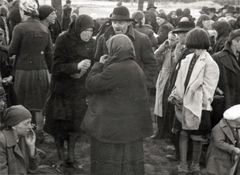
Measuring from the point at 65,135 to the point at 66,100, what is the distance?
463 millimetres

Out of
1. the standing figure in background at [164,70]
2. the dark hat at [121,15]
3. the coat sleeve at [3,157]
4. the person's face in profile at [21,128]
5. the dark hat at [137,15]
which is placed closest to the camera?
the coat sleeve at [3,157]

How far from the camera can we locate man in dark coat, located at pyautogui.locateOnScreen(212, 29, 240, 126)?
18.8 feet

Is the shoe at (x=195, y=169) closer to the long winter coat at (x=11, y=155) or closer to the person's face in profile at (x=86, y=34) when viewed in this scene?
the person's face in profile at (x=86, y=34)

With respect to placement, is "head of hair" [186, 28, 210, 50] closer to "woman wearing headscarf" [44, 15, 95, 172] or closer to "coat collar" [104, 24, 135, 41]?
"coat collar" [104, 24, 135, 41]

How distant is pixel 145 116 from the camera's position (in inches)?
171

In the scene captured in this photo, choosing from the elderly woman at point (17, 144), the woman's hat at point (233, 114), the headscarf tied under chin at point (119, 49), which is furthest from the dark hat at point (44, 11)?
the woman's hat at point (233, 114)

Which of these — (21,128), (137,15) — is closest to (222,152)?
(21,128)

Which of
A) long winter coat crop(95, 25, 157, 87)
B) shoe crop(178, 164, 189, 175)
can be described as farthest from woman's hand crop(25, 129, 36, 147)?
shoe crop(178, 164, 189, 175)

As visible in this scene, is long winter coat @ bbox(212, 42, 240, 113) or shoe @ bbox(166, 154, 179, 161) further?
shoe @ bbox(166, 154, 179, 161)

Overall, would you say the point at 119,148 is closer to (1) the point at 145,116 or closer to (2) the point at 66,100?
(1) the point at 145,116

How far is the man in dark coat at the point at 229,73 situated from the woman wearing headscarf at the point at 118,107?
1768 millimetres

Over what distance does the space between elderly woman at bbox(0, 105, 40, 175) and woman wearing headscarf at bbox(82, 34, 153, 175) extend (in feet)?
2.15

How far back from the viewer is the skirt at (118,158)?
440cm

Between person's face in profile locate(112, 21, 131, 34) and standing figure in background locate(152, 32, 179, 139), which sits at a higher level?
person's face in profile locate(112, 21, 131, 34)
